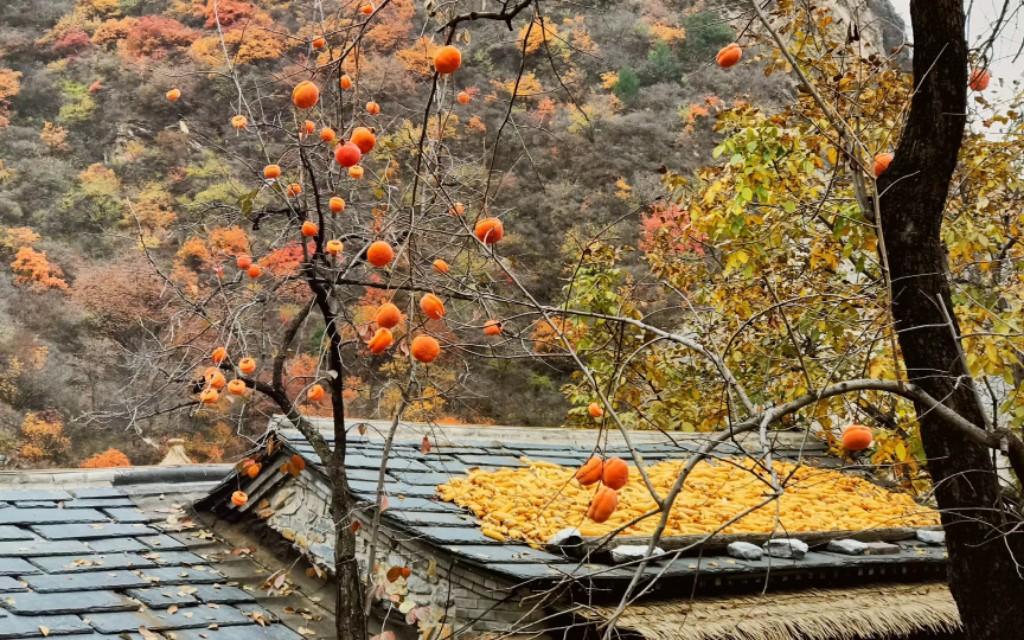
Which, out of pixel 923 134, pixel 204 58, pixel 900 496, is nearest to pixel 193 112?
pixel 204 58

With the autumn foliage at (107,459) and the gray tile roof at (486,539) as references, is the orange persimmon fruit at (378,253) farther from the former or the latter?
the autumn foliage at (107,459)

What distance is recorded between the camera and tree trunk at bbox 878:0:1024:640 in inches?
129

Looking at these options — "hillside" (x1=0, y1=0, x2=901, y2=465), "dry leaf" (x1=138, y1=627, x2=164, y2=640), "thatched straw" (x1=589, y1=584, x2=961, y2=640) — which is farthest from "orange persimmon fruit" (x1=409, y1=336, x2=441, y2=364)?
"hillside" (x1=0, y1=0, x2=901, y2=465)

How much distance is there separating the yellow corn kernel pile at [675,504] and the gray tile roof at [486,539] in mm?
139

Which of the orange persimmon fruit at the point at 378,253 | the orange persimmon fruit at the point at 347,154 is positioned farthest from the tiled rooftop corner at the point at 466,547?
the orange persimmon fruit at the point at 347,154

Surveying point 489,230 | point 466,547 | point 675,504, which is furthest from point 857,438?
point 675,504

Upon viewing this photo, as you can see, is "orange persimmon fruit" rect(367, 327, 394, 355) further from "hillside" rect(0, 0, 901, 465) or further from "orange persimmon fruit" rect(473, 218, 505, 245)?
"hillside" rect(0, 0, 901, 465)

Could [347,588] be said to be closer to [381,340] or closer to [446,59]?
[381,340]

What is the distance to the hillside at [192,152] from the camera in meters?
17.0

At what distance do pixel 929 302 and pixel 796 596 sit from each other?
178 centimetres

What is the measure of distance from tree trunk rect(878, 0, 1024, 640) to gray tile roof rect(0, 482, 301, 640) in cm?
275

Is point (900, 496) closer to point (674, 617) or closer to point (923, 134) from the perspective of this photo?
point (674, 617)

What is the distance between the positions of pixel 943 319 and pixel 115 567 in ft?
11.7

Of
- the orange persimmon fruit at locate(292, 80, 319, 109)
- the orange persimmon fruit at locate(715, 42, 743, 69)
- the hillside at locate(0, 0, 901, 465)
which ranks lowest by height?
the orange persimmon fruit at locate(292, 80, 319, 109)
